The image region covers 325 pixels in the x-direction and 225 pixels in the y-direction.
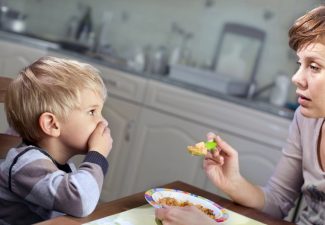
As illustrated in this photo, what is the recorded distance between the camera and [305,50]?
3.79ft

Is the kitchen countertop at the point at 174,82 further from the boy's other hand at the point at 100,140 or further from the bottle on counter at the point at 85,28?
the boy's other hand at the point at 100,140

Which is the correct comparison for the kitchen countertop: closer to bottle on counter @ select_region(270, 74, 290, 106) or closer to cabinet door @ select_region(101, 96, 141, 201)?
bottle on counter @ select_region(270, 74, 290, 106)

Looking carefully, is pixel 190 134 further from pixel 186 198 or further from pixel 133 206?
pixel 133 206

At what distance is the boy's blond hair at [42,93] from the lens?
3.38 feet

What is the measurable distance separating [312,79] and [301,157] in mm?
324

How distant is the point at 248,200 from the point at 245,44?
76.4 inches

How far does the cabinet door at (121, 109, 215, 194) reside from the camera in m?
2.55

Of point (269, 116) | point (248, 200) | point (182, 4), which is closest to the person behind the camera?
point (248, 200)

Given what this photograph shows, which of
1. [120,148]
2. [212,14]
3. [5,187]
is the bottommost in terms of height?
[120,148]

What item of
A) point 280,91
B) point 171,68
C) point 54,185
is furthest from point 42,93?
point 280,91

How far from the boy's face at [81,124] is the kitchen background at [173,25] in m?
1.95

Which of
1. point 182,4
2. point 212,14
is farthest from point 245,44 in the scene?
point 182,4

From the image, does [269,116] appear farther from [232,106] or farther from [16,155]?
[16,155]

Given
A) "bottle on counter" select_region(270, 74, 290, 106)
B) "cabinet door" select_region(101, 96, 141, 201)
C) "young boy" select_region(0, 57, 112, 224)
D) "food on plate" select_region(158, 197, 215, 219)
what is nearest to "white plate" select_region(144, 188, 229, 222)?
"food on plate" select_region(158, 197, 215, 219)
